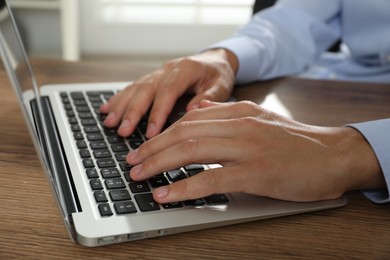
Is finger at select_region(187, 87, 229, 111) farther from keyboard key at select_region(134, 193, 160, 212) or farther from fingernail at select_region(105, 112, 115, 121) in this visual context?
keyboard key at select_region(134, 193, 160, 212)

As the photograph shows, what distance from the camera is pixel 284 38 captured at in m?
1.09

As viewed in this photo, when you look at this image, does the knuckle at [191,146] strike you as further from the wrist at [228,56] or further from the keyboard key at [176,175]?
the wrist at [228,56]

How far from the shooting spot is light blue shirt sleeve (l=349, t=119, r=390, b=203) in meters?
0.62

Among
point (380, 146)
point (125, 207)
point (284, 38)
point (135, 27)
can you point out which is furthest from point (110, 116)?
point (135, 27)

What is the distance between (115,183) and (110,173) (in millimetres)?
26

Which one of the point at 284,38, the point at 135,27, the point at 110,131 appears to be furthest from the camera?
the point at 135,27

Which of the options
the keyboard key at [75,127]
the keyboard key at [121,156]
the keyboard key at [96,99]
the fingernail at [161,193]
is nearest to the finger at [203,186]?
the fingernail at [161,193]

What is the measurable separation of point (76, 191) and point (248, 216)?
0.18m

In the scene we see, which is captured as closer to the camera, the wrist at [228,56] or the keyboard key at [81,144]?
the keyboard key at [81,144]

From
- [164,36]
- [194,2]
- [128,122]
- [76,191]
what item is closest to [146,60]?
[164,36]

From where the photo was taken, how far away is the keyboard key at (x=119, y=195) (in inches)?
21.4

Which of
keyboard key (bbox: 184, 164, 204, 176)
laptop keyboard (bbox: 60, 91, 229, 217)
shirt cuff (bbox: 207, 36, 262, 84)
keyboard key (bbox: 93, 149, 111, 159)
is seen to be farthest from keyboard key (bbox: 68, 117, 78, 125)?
shirt cuff (bbox: 207, 36, 262, 84)

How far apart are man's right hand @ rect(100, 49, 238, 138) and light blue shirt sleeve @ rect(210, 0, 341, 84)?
7 cm

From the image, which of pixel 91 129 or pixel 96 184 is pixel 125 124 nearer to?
pixel 91 129
